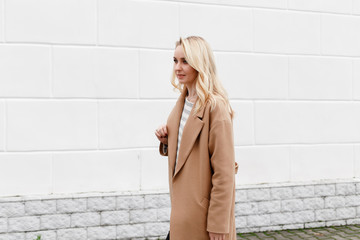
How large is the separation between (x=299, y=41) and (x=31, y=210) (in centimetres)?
398

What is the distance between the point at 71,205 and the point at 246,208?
2185 mm

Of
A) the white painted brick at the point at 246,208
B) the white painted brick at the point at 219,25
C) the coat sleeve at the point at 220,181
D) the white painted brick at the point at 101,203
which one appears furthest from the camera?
the white painted brick at the point at 246,208

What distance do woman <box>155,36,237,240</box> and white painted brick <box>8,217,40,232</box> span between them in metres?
2.62

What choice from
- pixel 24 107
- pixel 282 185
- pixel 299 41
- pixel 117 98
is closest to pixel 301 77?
pixel 299 41

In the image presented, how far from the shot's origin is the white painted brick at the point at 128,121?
509 centimetres

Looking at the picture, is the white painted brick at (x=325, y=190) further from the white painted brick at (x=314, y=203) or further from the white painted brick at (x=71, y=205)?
the white painted brick at (x=71, y=205)

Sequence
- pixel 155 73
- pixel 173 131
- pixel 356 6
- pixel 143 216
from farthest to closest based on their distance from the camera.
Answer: pixel 356 6 → pixel 155 73 → pixel 143 216 → pixel 173 131

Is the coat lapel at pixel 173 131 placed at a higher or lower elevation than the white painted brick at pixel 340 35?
→ lower

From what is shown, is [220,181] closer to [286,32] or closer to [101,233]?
[101,233]

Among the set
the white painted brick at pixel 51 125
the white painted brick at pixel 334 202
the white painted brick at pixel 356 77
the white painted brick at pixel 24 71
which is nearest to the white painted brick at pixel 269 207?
the white painted brick at pixel 334 202

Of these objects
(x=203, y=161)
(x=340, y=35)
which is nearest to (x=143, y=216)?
(x=203, y=161)

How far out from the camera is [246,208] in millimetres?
5582

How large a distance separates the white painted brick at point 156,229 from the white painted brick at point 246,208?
0.94m

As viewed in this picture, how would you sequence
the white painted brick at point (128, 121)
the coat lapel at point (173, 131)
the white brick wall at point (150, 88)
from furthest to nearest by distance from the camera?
the white painted brick at point (128, 121), the white brick wall at point (150, 88), the coat lapel at point (173, 131)
